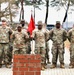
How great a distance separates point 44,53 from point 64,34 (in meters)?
1.06

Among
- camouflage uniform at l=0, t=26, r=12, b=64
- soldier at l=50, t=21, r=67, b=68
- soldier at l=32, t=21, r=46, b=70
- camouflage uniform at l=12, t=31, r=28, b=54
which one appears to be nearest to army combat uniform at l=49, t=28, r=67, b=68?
soldier at l=50, t=21, r=67, b=68

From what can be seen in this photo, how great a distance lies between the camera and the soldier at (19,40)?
13898mm

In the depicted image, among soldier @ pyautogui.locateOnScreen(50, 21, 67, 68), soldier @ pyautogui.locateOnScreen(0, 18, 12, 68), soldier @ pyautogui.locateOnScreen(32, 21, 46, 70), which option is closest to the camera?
soldier @ pyautogui.locateOnScreen(32, 21, 46, 70)

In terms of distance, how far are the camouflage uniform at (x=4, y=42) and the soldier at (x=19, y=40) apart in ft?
1.21

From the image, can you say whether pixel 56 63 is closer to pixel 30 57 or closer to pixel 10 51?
pixel 10 51

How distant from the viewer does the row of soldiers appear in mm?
13875

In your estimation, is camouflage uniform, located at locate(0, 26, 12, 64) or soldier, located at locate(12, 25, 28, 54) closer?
soldier, located at locate(12, 25, 28, 54)

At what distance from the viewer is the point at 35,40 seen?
13961mm

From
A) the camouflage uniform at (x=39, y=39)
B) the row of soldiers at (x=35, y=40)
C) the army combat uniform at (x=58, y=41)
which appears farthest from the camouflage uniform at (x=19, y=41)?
the army combat uniform at (x=58, y=41)

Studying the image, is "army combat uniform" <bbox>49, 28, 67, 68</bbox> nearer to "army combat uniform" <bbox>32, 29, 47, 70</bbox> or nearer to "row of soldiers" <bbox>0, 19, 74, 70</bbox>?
"row of soldiers" <bbox>0, 19, 74, 70</bbox>

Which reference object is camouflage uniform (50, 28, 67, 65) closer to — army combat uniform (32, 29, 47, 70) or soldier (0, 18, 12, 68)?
army combat uniform (32, 29, 47, 70)

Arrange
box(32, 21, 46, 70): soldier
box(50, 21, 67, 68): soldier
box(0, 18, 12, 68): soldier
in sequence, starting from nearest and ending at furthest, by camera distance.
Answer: box(32, 21, 46, 70): soldier
box(50, 21, 67, 68): soldier
box(0, 18, 12, 68): soldier

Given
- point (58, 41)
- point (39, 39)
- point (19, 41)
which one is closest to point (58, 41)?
point (58, 41)

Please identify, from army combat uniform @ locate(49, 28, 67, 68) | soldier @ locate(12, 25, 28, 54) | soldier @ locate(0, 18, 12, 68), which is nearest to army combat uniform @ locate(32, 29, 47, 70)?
soldier @ locate(12, 25, 28, 54)
